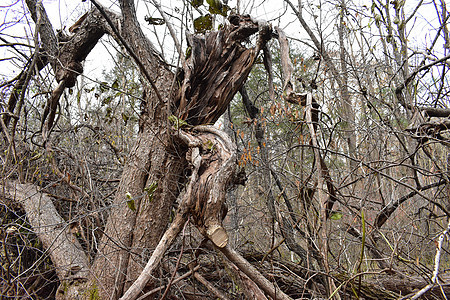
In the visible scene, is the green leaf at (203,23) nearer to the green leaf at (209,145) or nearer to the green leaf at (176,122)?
the green leaf at (176,122)

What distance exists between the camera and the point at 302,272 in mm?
2555

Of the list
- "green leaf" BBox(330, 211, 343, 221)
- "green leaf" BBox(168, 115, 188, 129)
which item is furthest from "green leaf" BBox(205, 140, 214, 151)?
"green leaf" BBox(330, 211, 343, 221)

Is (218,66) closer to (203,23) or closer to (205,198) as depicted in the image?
(203,23)

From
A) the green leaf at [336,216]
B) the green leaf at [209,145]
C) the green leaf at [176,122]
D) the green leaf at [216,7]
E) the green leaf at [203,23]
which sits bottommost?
the green leaf at [336,216]

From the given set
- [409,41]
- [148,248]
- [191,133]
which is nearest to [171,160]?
[191,133]

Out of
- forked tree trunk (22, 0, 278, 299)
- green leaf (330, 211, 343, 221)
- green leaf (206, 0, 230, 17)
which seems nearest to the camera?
green leaf (330, 211, 343, 221)

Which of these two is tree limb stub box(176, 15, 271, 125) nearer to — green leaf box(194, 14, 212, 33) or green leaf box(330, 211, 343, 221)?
green leaf box(194, 14, 212, 33)

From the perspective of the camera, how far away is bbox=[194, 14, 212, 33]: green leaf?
2877 millimetres

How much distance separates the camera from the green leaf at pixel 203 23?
288 cm

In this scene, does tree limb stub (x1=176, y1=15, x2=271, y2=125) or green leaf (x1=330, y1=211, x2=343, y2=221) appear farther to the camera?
tree limb stub (x1=176, y1=15, x2=271, y2=125)

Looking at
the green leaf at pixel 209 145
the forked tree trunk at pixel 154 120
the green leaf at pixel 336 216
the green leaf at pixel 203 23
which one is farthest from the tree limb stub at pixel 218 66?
the green leaf at pixel 336 216

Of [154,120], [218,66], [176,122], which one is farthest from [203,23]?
[176,122]

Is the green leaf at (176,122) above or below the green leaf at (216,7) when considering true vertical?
below

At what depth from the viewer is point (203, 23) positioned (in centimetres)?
292
